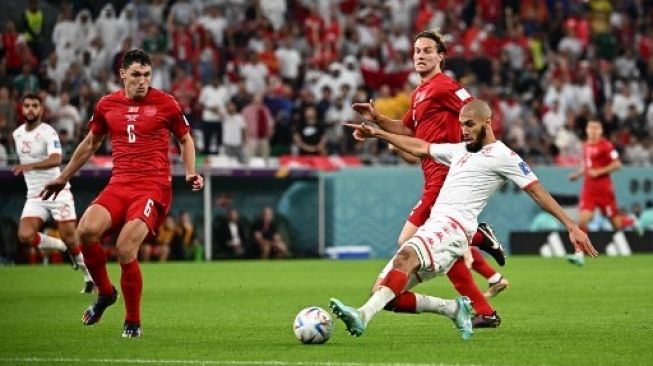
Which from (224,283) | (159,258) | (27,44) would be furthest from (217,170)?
(224,283)

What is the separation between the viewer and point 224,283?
20562 mm

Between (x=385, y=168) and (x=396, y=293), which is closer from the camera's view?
(x=396, y=293)

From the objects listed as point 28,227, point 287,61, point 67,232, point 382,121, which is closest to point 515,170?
point 382,121

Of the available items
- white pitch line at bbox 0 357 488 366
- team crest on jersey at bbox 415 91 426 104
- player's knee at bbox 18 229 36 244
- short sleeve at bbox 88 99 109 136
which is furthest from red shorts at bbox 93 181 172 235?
player's knee at bbox 18 229 36 244

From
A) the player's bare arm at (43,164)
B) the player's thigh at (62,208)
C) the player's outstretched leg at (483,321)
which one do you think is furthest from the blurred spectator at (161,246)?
the player's outstretched leg at (483,321)

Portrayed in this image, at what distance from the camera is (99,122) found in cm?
1280

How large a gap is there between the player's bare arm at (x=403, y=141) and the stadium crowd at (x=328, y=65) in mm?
16766

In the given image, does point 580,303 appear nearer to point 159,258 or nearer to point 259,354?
point 259,354

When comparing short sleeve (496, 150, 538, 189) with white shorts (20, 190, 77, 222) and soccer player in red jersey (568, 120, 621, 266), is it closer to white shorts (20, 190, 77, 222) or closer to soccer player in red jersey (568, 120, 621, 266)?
white shorts (20, 190, 77, 222)

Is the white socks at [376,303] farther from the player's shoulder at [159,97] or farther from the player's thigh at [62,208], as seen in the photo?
the player's thigh at [62,208]

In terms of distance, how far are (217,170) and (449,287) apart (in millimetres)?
11049

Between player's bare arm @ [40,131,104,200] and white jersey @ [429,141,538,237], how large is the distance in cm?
343

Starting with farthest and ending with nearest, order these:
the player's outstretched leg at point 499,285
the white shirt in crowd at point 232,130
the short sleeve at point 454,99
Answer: the white shirt in crowd at point 232,130 < the player's outstretched leg at point 499,285 < the short sleeve at point 454,99

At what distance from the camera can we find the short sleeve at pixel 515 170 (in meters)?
11.2
